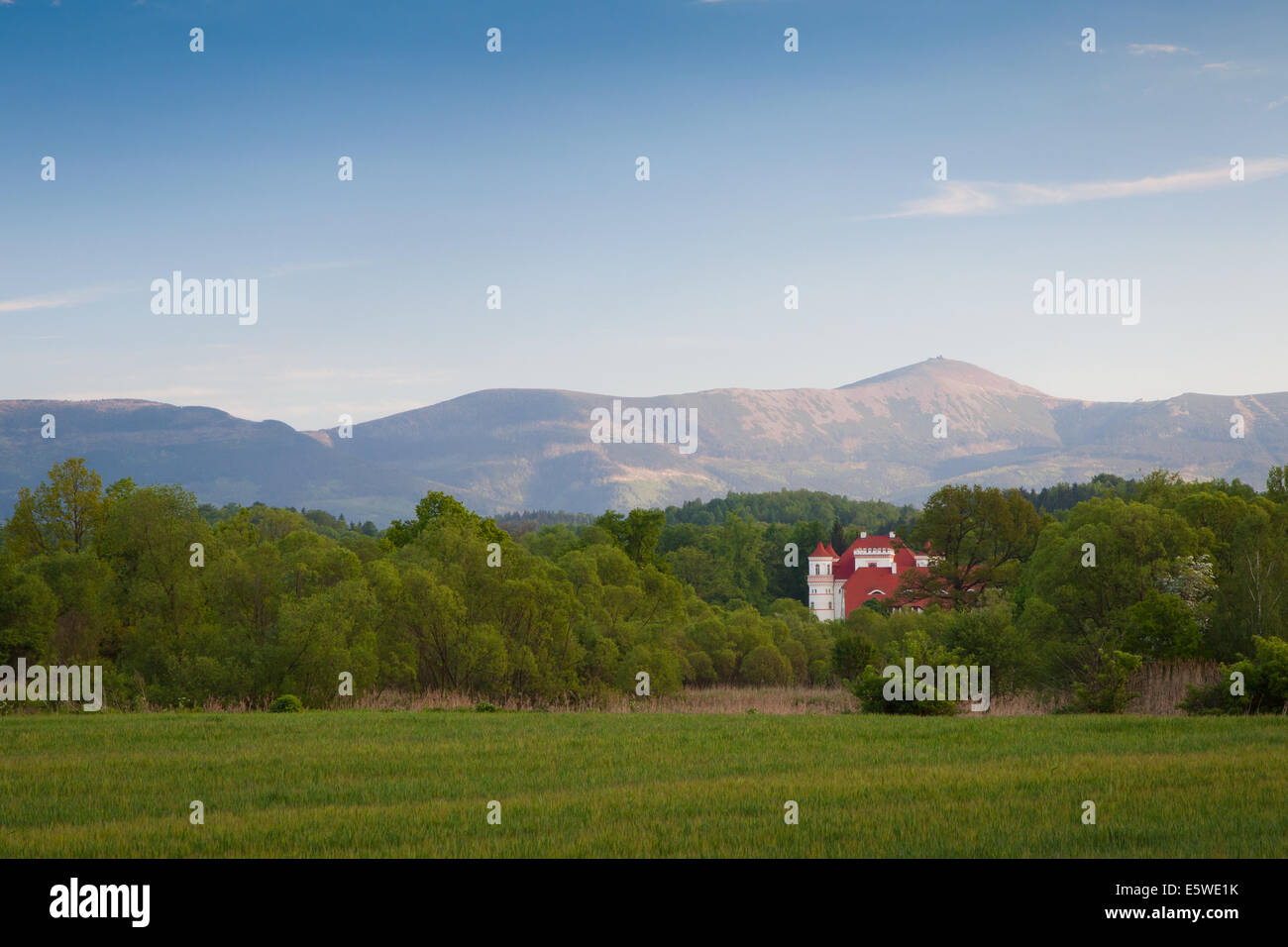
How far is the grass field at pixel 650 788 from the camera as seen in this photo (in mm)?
12250

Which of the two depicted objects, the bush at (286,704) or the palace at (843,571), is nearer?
the bush at (286,704)

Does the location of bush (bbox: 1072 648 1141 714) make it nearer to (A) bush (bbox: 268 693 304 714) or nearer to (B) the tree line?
(B) the tree line

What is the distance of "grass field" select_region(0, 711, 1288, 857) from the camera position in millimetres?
12250

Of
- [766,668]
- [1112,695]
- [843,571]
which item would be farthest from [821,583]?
[1112,695]

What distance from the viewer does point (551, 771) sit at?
18.3 metres

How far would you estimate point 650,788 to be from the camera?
16406mm

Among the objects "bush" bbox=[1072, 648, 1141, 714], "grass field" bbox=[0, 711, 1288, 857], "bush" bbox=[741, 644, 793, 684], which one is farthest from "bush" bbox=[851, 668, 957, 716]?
"bush" bbox=[741, 644, 793, 684]

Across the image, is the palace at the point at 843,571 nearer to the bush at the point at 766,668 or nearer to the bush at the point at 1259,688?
the bush at the point at 766,668

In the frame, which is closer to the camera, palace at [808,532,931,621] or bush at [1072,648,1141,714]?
bush at [1072,648,1141,714]

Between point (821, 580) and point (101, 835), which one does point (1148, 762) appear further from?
point (821, 580)

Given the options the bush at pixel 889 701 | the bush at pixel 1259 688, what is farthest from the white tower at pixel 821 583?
the bush at pixel 1259 688

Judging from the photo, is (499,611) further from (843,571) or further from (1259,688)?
(843,571)

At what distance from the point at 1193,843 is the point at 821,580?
5082 inches

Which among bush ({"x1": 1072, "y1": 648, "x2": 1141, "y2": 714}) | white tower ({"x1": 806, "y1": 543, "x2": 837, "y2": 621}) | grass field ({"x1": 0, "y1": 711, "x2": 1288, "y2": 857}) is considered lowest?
white tower ({"x1": 806, "y1": 543, "x2": 837, "y2": 621})
